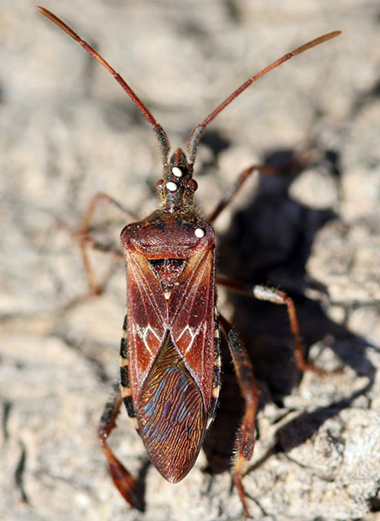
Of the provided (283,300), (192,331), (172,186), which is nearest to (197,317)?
(192,331)

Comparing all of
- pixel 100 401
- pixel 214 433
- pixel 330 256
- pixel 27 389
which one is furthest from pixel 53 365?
pixel 330 256

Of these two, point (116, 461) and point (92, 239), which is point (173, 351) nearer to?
point (116, 461)

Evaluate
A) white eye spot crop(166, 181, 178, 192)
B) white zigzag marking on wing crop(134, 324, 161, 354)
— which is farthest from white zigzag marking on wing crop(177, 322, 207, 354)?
white eye spot crop(166, 181, 178, 192)

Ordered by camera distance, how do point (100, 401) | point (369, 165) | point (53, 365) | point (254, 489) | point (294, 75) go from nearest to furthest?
point (254, 489) → point (100, 401) → point (53, 365) → point (369, 165) → point (294, 75)

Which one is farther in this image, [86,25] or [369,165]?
[86,25]

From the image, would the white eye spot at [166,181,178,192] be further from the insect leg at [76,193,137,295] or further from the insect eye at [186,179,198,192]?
the insect leg at [76,193,137,295]

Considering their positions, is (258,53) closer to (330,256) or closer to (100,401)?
(330,256)

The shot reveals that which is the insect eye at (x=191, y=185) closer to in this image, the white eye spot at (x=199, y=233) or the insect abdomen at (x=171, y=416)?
the white eye spot at (x=199, y=233)
